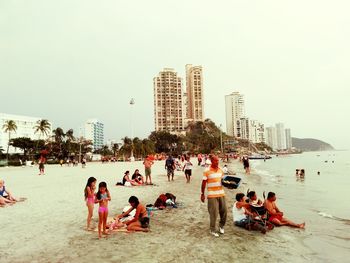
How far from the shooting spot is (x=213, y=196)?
7.20 m

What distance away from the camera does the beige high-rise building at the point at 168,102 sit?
166 m

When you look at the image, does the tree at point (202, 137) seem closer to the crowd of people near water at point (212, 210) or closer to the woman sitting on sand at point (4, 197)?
the woman sitting on sand at point (4, 197)

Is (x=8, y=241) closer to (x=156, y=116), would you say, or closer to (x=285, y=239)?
(x=285, y=239)

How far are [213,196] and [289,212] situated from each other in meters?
6.02

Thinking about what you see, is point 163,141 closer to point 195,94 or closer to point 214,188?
point 195,94

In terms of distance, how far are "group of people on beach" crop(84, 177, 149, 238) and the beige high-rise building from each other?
512 feet

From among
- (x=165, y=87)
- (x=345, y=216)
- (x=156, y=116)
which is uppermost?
(x=165, y=87)

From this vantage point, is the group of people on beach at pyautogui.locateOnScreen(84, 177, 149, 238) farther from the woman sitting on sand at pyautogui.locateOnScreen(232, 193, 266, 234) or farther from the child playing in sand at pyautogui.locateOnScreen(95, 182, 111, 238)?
the woman sitting on sand at pyautogui.locateOnScreen(232, 193, 266, 234)

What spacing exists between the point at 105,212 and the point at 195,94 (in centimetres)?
Answer: 17666

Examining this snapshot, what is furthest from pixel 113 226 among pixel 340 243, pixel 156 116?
pixel 156 116

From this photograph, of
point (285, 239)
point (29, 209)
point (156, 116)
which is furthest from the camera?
point (156, 116)

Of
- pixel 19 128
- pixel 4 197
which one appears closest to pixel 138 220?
pixel 4 197

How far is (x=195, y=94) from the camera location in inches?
7151

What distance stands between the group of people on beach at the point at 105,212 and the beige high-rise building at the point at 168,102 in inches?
6143
